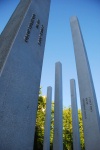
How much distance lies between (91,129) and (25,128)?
389 cm

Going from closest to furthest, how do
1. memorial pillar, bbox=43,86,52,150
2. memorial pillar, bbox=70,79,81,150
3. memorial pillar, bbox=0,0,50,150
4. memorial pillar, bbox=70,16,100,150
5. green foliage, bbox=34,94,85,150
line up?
memorial pillar, bbox=0,0,50,150 → memorial pillar, bbox=70,16,100,150 → memorial pillar, bbox=70,79,81,150 → memorial pillar, bbox=43,86,52,150 → green foliage, bbox=34,94,85,150

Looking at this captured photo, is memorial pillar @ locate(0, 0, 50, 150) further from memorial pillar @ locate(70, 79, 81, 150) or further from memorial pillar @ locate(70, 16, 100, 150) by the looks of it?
memorial pillar @ locate(70, 79, 81, 150)

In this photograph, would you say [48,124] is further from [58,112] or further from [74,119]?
[58,112]

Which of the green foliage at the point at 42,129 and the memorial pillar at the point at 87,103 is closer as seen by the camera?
the memorial pillar at the point at 87,103

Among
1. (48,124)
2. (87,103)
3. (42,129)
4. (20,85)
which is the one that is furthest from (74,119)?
(20,85)

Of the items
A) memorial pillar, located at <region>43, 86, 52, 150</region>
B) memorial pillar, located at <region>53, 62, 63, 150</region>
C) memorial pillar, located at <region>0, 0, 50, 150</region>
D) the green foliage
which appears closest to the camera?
memorial pillar, located at <region>0, 0, 50, 150</region>

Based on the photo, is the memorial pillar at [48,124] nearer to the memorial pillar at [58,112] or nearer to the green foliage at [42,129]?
the memorial pillar at [58,112]

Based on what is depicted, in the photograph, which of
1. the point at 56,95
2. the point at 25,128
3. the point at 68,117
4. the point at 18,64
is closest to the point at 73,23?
the point at 56,95

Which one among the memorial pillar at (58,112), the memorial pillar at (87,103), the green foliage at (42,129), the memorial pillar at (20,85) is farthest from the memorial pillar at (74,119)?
the memorial pillar at (20,85)

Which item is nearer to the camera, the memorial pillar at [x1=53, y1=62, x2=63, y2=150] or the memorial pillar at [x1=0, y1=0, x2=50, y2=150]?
the memorial pillar at [x1=0, y1=0, x2=50, y2=150]

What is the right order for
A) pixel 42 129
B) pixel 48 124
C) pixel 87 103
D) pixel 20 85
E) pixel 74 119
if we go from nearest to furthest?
pixel 20 85, pixel 87 103, pixel 74 119, pixel 48 124, pixel 42 129

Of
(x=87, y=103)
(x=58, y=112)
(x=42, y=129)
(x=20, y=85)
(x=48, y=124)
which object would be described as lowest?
(x=20, y=85)

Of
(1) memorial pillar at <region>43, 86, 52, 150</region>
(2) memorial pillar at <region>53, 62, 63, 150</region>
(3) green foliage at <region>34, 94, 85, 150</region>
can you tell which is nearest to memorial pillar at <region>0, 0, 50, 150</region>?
(2) memorial pillar at <region>53, 62, 63, 150</region>

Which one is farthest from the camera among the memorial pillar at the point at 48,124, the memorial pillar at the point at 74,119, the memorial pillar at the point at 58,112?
the memorial pillar at the point at 48,124
